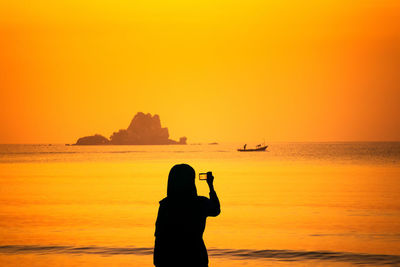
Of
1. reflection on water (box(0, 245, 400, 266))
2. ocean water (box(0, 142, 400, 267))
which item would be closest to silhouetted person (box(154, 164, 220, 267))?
ocean water (box(0, 142, 400, 267))

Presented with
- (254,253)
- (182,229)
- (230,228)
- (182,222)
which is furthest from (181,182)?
(230,228)

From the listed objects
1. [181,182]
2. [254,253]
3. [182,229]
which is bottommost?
[254,253]

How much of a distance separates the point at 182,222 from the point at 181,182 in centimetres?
55

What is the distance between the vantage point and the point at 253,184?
5044 cm

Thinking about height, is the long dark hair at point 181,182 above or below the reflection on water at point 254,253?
above

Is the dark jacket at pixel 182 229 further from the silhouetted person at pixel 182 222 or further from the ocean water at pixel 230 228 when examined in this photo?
the ocean water at pixel 230 228

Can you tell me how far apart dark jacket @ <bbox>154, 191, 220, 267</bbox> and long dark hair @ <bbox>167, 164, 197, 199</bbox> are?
8 centimetres

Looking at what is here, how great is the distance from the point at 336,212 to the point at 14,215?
47.3 feet

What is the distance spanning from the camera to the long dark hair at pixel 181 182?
314 inches

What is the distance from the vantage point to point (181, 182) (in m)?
8.04

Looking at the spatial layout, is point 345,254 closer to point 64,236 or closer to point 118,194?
point 64,236

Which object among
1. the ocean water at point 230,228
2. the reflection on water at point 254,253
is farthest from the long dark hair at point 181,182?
the reflection on water at point 254,253

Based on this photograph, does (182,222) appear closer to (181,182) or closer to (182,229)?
(182,229)

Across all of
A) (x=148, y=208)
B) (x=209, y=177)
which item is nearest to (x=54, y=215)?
(x=148, y=208)
